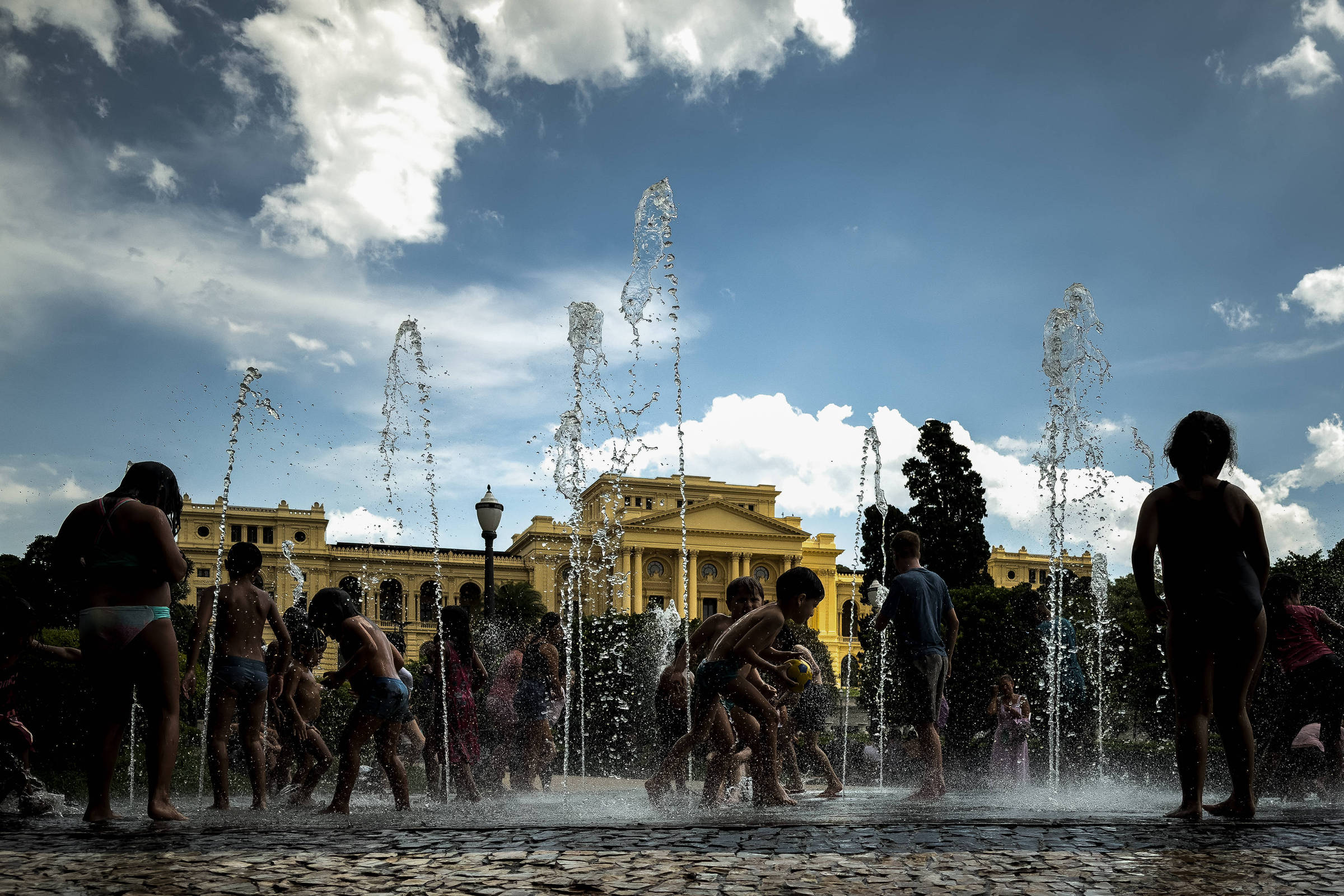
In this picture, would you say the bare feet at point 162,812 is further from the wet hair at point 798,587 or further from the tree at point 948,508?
the tree at point 948,508

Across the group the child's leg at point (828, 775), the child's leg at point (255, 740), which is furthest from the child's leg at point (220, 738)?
the child's leg at point (828, 775)

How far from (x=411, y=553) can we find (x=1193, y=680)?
72207 mm

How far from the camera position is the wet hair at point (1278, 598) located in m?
6.73

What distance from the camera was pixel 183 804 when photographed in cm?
772

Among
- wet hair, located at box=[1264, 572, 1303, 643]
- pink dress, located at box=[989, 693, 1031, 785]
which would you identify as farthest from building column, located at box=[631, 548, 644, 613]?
wet hair, located at box=[1264, 572, 1303, 643]

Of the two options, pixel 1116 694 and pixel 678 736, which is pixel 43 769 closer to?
pixel 678 736

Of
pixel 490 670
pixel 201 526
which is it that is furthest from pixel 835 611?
pixel 490 670

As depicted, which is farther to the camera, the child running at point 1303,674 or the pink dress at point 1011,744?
the pink dress at point 1011,744

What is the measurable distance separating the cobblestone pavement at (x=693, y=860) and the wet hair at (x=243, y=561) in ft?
8.18

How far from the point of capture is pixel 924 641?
24.4 feet

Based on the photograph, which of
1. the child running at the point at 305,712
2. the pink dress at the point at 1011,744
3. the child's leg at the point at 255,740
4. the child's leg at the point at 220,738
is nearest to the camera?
the child's leg at the point at 220,738

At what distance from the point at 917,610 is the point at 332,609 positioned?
3.89m

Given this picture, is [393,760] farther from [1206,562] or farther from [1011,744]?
[1011,744]

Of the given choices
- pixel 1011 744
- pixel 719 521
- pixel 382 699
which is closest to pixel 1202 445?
pixel 382 699
